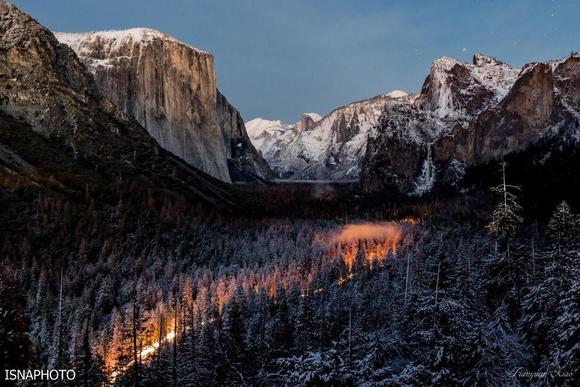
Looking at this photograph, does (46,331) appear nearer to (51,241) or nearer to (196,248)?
(51,241)

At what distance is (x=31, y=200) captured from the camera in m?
156

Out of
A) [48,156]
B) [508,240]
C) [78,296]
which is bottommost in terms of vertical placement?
[78,296]

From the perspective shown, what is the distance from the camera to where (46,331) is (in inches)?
3226

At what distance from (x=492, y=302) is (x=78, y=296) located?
368 ft

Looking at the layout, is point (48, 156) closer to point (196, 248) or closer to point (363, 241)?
point (196, 248)

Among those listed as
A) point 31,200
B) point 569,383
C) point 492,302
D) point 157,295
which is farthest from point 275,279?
point 569,383

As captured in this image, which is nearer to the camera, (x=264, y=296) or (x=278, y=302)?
(x=278, y=302)

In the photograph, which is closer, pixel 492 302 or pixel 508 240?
pixel 508 240

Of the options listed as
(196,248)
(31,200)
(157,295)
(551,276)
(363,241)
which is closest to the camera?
(551,276)

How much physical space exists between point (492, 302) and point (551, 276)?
679 cm

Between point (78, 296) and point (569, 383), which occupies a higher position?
point (569, 383)

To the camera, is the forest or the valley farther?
the valley

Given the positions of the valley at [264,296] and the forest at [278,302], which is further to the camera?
the valley at [264,296]

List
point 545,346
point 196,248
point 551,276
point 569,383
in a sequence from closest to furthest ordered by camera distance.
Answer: point 569,383
point 545,346
point 551,276
point 196,248
